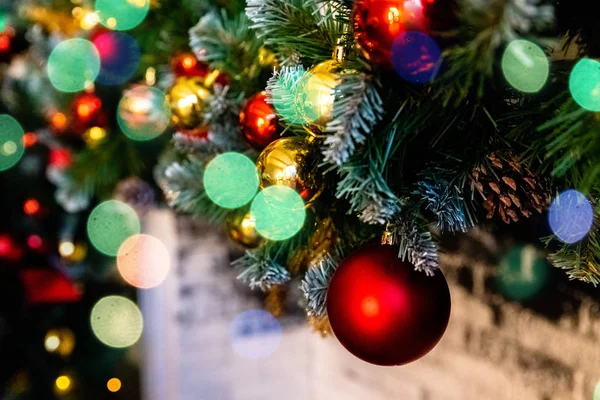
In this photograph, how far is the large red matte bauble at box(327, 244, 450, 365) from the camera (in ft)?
1.27

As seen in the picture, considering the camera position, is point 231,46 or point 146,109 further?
point 146,109

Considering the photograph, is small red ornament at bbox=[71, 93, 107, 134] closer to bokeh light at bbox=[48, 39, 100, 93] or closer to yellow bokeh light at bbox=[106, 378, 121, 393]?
bokeh light at bbox=[48, 39, 100, 93]

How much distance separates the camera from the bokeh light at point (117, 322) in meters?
1.25

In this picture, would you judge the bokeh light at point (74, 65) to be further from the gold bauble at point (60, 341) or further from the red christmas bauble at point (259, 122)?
the gold bauble at point (60, 341)

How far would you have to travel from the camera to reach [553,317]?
1.93 ft

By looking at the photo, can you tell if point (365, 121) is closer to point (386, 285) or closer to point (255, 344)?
point (386, 285)

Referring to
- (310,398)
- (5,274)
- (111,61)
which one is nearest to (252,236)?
(111,61)

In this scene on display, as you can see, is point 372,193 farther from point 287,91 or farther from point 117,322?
point 117,322

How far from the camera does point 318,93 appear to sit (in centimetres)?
40

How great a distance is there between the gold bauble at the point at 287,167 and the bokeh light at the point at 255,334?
0.68 metres

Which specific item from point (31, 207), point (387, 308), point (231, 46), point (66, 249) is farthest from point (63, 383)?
point (387, 308)

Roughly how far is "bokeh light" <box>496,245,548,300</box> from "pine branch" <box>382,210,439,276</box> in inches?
10.1

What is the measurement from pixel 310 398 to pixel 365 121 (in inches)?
34.8

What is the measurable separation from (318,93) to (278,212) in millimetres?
146
